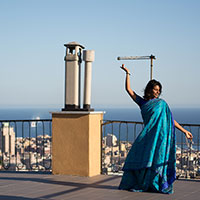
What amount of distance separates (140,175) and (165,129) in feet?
2.24

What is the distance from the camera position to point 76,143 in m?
6.71

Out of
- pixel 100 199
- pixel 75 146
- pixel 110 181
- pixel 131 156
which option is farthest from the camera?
pixel 75 146

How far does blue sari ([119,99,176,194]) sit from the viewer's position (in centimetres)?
525

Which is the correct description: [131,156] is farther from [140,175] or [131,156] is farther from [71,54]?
[71,54]

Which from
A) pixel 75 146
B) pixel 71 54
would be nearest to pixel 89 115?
pixel 75 146

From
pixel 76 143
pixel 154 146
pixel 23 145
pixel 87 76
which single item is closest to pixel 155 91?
pixel 154 146

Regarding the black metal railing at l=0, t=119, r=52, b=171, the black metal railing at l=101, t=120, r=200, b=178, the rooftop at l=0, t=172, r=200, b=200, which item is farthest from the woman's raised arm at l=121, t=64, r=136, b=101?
the black metal railing at l=0, t=119, r=52, b=171

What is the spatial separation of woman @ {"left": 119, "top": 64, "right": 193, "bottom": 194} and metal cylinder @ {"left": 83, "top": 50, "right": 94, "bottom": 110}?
1507 millimetres

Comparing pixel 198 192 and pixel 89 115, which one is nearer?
pixel 198 192

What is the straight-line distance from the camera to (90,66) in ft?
22.5

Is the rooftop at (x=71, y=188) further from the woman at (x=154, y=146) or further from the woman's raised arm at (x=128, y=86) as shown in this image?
the woman's raised arm at (x=128, y=86)

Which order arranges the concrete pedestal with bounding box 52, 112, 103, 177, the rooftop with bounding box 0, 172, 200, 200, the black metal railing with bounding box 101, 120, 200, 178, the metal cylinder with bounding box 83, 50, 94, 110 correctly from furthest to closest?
1. the metal cylinder with bounding box 83, 50, 94, 110
2. the concrete pedestal with bounding box 52, 112, 103, 177
3. the black metal railing with bounding box 101, 120, 200, 178
4. the rooftop with bounding box 0, 172, 200, 200

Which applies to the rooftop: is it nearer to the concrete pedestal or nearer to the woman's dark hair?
the concrete pedestal

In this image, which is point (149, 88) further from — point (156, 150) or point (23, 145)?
point (23, 145)
